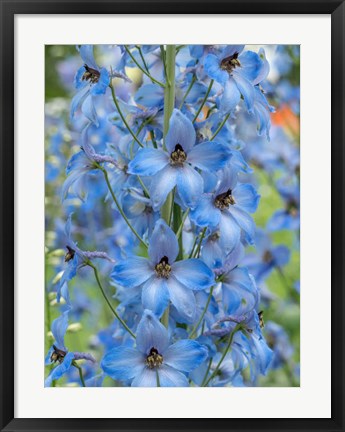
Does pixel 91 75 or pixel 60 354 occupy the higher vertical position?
pixel 91 75

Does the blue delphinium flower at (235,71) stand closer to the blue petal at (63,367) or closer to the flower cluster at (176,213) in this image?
the flower cluster at (176,213)

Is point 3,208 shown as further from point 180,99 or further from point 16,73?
point 180,99

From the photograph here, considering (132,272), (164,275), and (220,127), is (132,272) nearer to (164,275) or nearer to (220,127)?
(164,275)

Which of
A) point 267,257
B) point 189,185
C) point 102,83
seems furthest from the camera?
point 267,257

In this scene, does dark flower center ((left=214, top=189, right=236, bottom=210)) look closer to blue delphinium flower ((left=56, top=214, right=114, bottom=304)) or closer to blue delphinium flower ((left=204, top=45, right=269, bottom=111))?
blue delphinium flower ((left=204, top=45, right=269, bottom=111))

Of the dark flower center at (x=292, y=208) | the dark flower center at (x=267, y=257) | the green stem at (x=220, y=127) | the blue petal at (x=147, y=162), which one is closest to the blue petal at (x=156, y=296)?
the blue petal at (x=147, y=162)

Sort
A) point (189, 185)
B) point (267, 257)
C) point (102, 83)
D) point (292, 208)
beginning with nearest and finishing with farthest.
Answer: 1. point (189, 185)
2. point (102, 83)
3. point (292, 208)
4. point (267, 257)

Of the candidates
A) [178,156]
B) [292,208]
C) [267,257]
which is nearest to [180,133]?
[178,156]

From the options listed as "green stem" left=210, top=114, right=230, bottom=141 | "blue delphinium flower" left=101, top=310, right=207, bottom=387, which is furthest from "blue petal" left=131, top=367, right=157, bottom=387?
"green stem" left=210, top=114, right=230, bottom=141
